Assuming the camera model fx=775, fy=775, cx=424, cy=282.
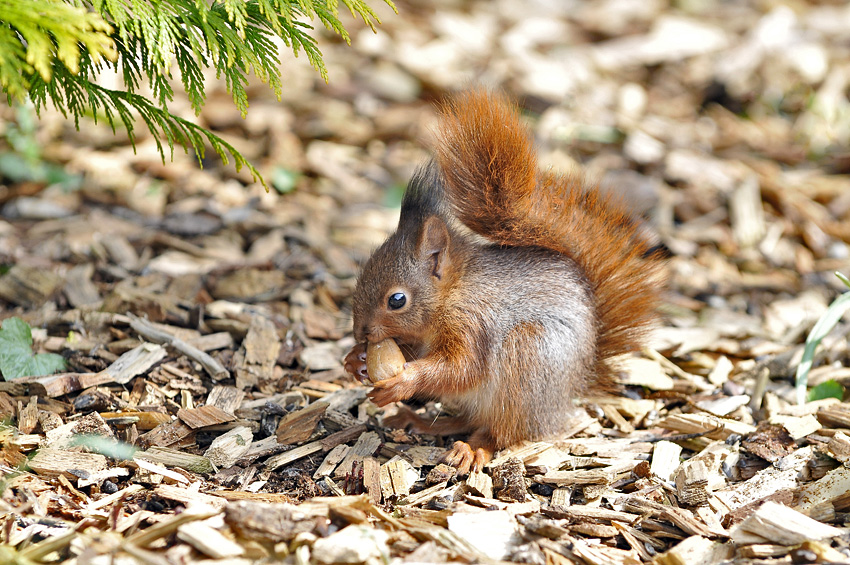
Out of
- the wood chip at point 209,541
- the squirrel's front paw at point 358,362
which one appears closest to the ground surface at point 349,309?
the wood chip at point 209,541

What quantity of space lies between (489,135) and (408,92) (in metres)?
3.26

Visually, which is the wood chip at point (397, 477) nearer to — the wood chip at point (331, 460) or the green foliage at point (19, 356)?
the wood chip at point (331, 460)

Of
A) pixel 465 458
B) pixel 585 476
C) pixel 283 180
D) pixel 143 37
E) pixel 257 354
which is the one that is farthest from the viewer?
pixel 283 180

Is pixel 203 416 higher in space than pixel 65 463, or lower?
higher

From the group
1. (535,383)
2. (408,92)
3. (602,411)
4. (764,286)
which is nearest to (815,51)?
(764,286)

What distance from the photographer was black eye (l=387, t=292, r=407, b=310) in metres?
3.10

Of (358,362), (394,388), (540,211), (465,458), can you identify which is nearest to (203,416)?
(358,362)

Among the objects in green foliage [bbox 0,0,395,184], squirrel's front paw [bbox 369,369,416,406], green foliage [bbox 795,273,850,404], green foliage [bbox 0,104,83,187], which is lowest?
squirrel's front paw [bbox 369,369,416,406]

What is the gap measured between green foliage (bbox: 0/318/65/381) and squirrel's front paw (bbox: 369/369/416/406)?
1.32 m

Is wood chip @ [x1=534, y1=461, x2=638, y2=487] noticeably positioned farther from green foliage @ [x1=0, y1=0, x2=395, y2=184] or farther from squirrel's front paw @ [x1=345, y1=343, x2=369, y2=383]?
green foliage @ [x1=0, y1=0, x2=395, y2=184]

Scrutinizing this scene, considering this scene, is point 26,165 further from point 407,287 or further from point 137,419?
point 407,287

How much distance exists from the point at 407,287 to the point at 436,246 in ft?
0.67

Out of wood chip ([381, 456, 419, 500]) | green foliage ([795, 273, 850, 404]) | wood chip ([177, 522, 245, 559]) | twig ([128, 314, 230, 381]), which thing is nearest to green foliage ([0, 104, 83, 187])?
twig ([128, 314, 230, 381])

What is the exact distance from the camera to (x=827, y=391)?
3.34 meters
